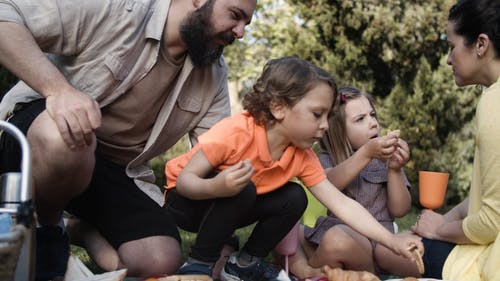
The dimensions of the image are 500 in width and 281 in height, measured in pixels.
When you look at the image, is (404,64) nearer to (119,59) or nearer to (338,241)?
(338,241)

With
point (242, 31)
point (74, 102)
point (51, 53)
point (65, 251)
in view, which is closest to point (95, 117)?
point (74, 102)

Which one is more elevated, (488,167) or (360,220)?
(488,167)

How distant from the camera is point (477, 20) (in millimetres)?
2754

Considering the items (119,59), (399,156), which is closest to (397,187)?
(399,156)

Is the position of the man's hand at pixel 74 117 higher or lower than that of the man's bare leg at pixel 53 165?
higher

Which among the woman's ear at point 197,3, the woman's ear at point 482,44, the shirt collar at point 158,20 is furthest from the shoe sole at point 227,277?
the woman's ear at point 482,44

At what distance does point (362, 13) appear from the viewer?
9.28m

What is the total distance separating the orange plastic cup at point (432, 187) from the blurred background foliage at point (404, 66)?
18.2 feet

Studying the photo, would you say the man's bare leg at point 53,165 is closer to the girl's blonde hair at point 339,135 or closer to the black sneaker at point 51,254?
the black sneaker at point 51,254

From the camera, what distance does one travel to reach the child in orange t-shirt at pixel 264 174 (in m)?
2.79

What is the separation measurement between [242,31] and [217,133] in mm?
539

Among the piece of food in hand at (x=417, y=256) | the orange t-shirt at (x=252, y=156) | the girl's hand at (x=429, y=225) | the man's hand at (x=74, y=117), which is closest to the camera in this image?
the man's hand at (x=74, y=117)

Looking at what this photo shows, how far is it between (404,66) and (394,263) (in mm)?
6728

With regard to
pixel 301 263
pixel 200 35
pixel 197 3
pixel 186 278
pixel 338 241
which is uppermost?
pixel 197 3
